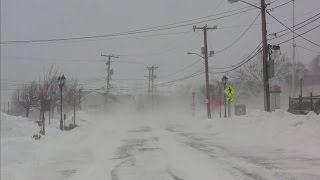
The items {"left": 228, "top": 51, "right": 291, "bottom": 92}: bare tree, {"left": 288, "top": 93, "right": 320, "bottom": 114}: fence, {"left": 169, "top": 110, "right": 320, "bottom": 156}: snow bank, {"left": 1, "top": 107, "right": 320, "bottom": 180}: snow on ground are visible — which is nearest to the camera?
{"left": 1, "top": 107, "right": 320, "bottom": 180}: snow on ground

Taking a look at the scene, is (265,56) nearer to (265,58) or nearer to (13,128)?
(265,58)

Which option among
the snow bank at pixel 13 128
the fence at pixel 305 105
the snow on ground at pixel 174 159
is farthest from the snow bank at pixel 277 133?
the snow bank at pixel 13 128

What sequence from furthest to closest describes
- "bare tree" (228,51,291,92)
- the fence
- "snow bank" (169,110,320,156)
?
"bare tree" (228,51,291,92)
the fence
"snow bank" (169,110,320,156)

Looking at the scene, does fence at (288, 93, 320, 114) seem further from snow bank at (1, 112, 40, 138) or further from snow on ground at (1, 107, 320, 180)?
snow bank at (1, 112, 40, 138)

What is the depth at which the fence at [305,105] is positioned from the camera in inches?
1335

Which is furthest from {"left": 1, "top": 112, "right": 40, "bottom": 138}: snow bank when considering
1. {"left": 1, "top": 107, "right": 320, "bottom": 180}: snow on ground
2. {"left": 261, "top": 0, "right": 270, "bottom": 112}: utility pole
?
{"left": 261, "top": 0, "right": 270, "bottom": 112}: utility pole

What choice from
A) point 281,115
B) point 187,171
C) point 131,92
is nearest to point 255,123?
point 281,115

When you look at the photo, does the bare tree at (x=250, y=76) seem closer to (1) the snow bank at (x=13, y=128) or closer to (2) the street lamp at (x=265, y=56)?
(2) the street lamp at (x=265, y=56)

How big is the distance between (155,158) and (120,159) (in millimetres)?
1125

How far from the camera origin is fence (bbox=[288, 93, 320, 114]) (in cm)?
3391

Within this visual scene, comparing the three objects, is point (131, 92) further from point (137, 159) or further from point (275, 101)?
point (137, 159)

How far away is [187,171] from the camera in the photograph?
13.2 m

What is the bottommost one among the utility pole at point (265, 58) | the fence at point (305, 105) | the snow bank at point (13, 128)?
the snow bank at point (13, 128)

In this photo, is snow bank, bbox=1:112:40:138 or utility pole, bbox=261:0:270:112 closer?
snow bank, bbox=1:112:40:138
